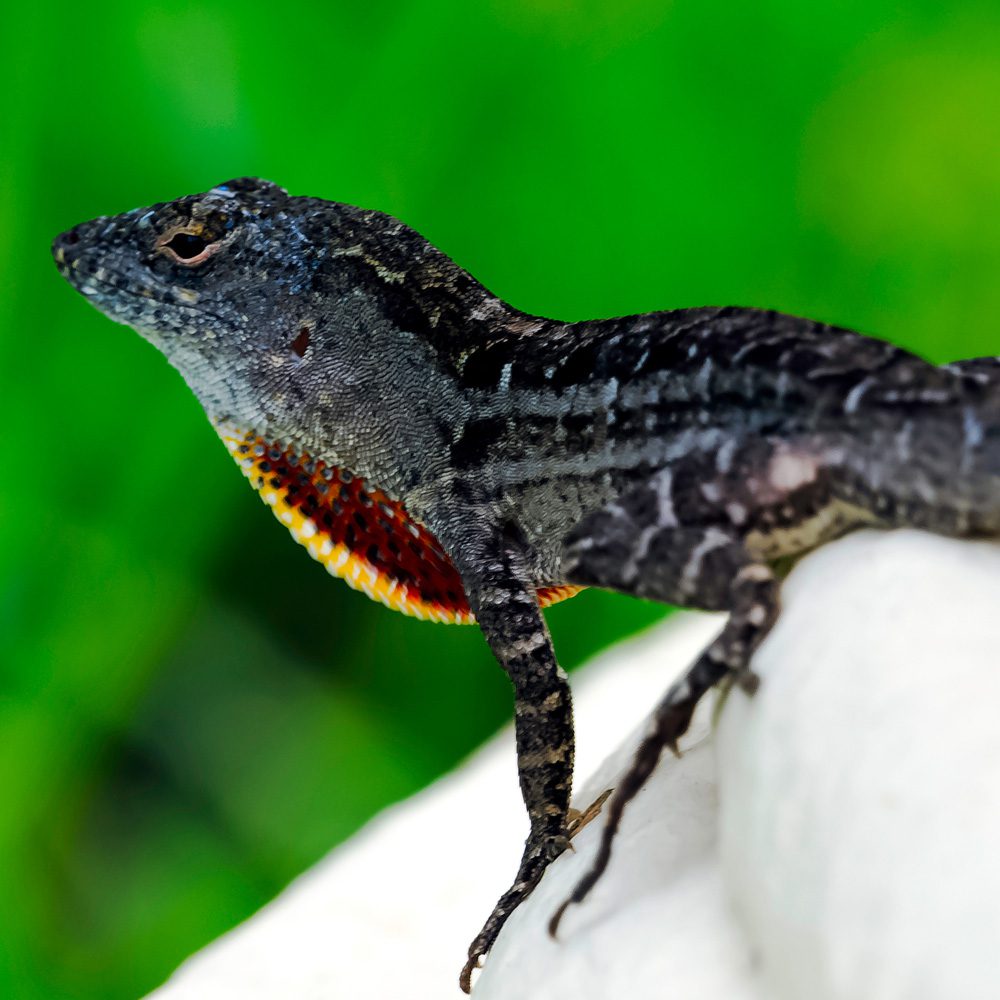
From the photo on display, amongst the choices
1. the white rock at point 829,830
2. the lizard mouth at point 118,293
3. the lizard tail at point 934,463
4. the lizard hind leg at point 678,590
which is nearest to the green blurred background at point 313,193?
the lizard mouth at point 118,293

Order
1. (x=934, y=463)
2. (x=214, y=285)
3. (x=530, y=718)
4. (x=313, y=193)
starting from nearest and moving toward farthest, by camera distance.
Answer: (x=934, y=463)
(x=530, y=718)
(x=214, y=285)
(x=313, y=193)

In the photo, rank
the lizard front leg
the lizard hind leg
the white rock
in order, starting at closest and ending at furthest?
the white rock
the lizard hind leg
the lizard front leg

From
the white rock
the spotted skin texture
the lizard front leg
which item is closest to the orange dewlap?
the spotted skin texture

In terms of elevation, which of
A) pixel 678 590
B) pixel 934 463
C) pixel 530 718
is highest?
pixel 934 463

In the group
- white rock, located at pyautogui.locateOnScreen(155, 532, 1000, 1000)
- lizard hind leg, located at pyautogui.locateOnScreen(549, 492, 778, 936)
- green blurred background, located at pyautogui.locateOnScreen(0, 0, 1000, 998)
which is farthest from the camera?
green blurred background, located at pyautogui.locateOnScreen(0, 0, 1000, 998)

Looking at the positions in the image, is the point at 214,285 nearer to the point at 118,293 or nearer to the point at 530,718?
the point at 118,293

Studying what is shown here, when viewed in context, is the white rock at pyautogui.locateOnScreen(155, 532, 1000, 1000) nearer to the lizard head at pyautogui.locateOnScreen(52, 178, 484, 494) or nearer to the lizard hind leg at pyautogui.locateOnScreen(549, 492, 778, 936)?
the lizard hind leg at pyautogui.locateOnScreen(549, 492, 778, 936)

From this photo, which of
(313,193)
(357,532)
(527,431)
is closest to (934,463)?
(527,431)
